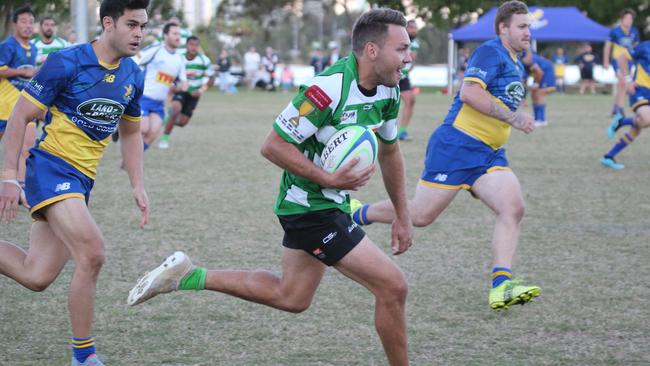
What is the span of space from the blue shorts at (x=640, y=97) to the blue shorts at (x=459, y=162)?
266 inches

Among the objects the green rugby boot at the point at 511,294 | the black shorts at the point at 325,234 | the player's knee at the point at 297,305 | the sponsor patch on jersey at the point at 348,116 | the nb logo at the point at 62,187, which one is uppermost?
the sponsor patch on jersey at the point at 348,116

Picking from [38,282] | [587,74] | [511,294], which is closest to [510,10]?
[511,294]

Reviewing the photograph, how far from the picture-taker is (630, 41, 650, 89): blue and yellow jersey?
1255 centimetres

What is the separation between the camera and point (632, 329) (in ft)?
18.5

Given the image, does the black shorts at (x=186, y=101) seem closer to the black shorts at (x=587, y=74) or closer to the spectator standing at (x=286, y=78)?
the spectator standing at (x=286, y=78)

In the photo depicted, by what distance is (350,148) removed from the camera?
4.18 meters

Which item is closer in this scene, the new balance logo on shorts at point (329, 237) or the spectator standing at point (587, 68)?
the new balance logo on shorts at point (329, 237)

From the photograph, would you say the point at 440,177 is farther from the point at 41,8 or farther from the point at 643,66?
the point at 41,8

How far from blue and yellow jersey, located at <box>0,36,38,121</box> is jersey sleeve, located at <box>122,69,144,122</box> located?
222 inches

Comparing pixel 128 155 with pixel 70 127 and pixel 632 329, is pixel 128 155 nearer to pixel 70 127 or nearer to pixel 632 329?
pixel 70 127

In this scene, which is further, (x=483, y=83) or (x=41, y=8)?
(x=41, y=8)

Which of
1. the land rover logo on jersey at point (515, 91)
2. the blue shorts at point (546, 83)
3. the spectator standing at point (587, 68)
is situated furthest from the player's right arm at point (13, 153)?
the spectator standing at point (587, 68)

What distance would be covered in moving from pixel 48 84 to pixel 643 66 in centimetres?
995

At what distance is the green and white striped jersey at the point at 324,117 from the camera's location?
4.21 meters
